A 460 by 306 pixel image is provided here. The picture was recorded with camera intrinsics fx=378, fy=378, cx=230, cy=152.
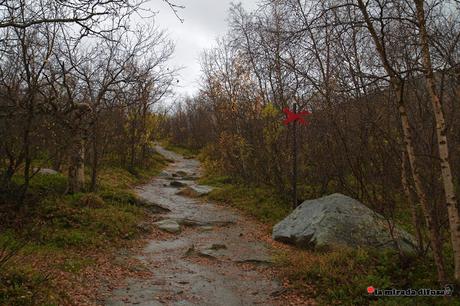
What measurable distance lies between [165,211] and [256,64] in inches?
243

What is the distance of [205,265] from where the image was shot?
7.28 meters

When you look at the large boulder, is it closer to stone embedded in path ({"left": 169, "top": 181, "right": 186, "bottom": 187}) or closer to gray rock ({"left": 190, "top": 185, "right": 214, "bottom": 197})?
gray rock ({"left": 190, "top": 185, "right": 214, "bottom": 197})

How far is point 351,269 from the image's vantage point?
6.17 m

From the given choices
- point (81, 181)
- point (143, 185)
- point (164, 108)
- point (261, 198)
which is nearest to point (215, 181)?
point (143, 185)

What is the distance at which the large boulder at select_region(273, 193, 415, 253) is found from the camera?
7520 mm

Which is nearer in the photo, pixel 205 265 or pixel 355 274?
pixel 355 274

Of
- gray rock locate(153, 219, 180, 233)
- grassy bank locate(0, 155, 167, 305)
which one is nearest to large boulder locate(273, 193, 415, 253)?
gray rock locate(153, 219, 180, 233)

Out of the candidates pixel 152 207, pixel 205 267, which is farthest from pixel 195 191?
pixel 205 267

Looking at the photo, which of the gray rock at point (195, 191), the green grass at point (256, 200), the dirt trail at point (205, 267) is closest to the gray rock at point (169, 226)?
the dirt trail at point (205, 267)

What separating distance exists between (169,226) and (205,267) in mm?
3234

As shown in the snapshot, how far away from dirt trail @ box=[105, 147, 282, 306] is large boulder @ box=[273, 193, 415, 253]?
896mm

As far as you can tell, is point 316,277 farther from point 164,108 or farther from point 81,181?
point 164,108

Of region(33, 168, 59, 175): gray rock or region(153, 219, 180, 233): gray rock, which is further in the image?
region(33, 168, 59, 175): gray rock

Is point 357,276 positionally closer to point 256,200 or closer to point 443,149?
point 443,149
